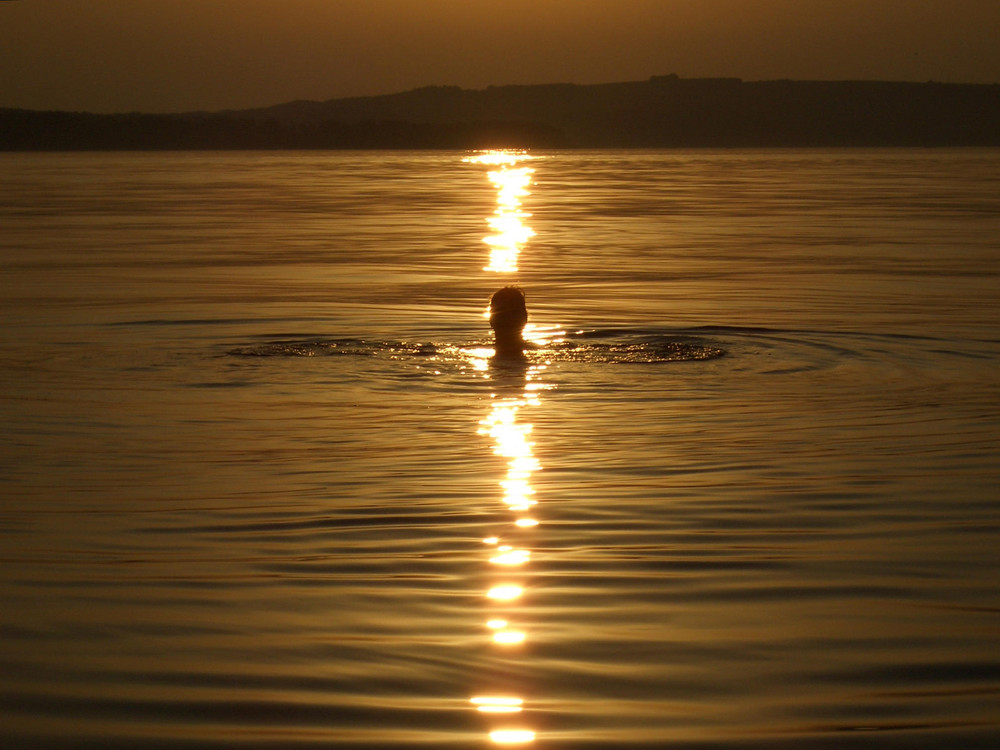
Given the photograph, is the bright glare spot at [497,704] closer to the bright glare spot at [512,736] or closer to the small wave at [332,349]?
the bright glare spot at [512,736]

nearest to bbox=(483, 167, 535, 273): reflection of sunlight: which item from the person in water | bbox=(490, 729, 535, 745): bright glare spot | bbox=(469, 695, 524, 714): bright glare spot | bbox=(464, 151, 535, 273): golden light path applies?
bbox=(464, 151, 535, 273): golden light path

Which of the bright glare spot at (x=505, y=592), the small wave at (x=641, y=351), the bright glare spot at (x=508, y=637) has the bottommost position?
the bright glare spot at (x=508, y=637)

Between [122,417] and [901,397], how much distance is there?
6.38 meters

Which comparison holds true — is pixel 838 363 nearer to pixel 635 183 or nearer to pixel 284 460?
pixel 284 460

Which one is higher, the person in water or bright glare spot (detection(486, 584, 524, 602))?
the person in water

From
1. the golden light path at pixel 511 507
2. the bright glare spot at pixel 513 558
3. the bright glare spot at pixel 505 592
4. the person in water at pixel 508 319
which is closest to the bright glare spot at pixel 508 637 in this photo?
the golden light path at pixel 511 507

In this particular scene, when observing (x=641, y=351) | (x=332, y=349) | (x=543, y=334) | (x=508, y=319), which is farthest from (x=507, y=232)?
(x=508, y=319)

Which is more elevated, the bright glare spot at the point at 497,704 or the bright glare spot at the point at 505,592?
the bright glare spot at the point at 505,592

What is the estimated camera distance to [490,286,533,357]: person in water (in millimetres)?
13547

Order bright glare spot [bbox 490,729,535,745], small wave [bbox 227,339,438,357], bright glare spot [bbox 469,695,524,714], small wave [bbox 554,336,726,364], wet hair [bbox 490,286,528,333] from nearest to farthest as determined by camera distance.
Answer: bright glare spot [bbox 490,729,535,745] → bright glare spot [bbox 469,695,524,714] → wet hair [bbox 490,286,528,333] → small wave [bbox 554,336,726,364] → small wave [bbox 227,339,438,357]

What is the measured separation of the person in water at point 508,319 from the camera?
1355 cm

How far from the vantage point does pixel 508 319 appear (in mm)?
13602

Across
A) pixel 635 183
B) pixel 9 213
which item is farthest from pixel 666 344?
pixel 635 183

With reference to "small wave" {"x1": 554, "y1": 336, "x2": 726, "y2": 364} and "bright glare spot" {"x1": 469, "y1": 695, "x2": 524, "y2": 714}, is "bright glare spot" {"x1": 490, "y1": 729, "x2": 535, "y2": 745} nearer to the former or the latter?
"bright glare spot" {"x1": 469, "y1": 695, "x2": 524, "y2": 714}
